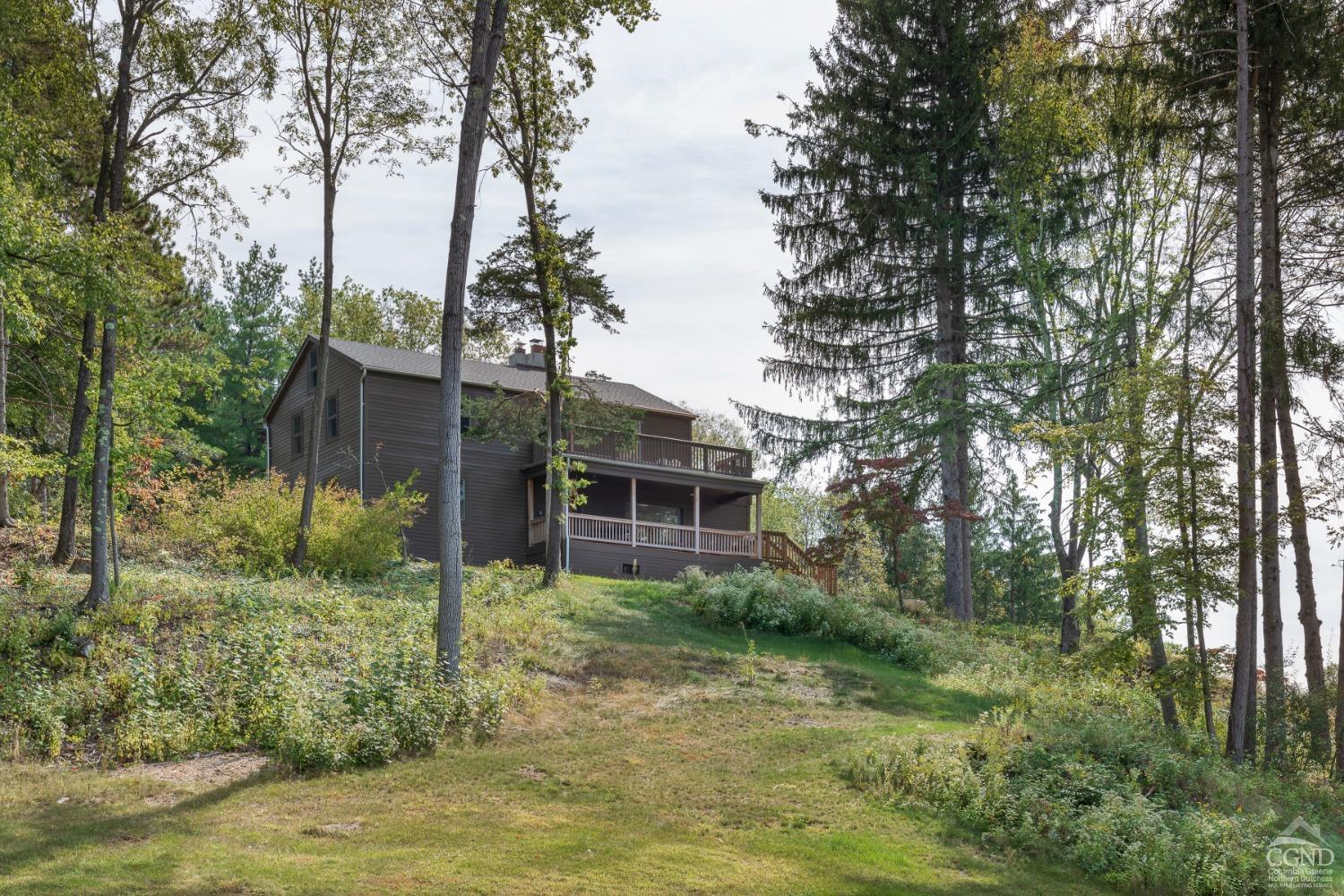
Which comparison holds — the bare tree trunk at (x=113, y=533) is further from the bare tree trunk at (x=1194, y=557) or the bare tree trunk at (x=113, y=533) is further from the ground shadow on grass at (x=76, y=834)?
the bare tree trunk at (x=1194, y=557)

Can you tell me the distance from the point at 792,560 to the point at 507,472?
8.07m

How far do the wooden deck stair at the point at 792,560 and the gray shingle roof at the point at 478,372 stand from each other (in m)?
5.06

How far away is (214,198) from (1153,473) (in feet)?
49.7

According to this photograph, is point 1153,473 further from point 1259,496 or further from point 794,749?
point 794,749

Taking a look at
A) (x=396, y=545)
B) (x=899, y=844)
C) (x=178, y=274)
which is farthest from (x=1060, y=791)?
(x=178, y=274)

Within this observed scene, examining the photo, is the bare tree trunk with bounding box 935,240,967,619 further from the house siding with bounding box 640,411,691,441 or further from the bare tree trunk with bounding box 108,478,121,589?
the bare tree trunk with bounding box 108,478,121,589

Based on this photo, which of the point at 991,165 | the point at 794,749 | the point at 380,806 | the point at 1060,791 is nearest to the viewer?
the point at 380,806

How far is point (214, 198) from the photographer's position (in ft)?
60.6

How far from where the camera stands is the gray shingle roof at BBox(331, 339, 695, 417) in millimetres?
29297

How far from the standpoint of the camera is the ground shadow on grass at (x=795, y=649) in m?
17.0

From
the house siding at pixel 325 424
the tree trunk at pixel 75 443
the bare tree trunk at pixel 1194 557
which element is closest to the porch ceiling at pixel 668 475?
the house siding at pixel 325 424

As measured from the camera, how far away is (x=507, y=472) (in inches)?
1186

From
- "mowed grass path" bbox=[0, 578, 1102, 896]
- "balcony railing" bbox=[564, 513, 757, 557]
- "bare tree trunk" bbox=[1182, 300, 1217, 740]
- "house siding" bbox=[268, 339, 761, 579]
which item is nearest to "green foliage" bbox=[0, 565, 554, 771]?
"mowed grass path" bbox=[0, 578, 1102, 896]

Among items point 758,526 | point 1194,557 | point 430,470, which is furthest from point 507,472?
point 1194,557
